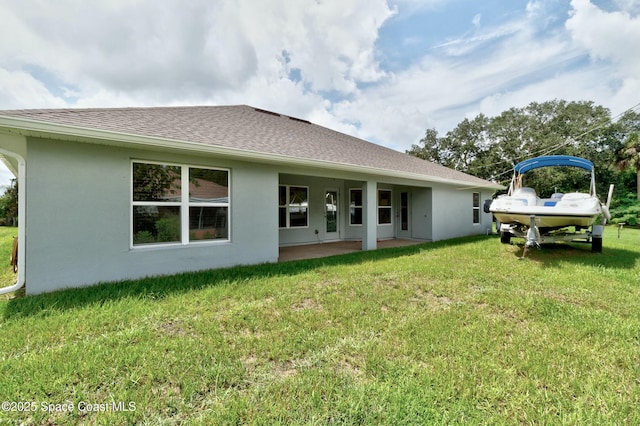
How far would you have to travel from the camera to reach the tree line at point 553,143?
2484cm

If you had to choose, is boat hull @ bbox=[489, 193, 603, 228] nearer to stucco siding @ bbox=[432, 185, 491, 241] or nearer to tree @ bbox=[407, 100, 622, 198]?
stucco siding @ bbox=[432, 185, 491, 241]

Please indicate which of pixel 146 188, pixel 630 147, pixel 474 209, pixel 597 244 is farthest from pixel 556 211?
pixel 630 147

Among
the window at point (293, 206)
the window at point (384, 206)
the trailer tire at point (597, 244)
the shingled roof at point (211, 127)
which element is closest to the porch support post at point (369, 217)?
the shingled roof at point (211, 127)

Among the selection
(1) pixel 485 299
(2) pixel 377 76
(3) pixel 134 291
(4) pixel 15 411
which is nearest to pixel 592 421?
(1) pixel 485 299

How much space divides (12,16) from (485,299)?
32.8 ft

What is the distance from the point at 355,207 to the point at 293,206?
9.40 ft

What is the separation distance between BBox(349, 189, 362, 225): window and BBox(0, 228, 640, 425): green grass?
6.65 metres

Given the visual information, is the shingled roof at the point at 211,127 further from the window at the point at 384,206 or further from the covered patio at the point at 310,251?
the covered patio at the point at 310,251

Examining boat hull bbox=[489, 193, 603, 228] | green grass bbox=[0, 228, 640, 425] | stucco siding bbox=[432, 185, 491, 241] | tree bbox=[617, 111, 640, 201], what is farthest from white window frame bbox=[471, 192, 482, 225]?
tree bbox=[617, 111, 640, 201]

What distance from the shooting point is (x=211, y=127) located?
23.3ft

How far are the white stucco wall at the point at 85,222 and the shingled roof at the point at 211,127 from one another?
469 mm

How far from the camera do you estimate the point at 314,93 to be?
48.8 ft

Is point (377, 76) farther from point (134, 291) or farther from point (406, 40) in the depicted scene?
point (134, 291)

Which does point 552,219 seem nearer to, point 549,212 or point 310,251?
point 549,212
